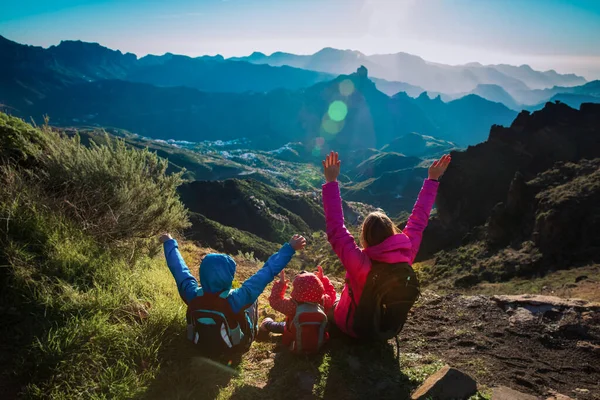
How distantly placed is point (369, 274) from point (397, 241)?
1.43 feet

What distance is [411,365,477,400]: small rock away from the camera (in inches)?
119

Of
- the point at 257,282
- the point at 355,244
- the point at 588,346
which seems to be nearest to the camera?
the point at 355,244

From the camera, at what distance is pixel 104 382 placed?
3053 millimetres

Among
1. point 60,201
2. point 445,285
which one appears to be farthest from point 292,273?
point 445,285

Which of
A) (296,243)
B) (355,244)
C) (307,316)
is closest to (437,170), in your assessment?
(355,244)

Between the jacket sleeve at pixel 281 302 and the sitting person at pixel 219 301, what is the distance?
1.31 feet

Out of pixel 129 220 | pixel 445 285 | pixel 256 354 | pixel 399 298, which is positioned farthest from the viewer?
pixel 445 285

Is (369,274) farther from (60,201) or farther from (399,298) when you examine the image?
(60,201)

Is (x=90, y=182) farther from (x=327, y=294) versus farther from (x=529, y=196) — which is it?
(x=529, y=196)

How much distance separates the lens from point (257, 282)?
3.62 m

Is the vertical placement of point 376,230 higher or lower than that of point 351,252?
higher

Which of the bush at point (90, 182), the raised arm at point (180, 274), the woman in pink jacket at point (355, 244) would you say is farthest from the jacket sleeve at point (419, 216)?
the bush at point (90, 182)

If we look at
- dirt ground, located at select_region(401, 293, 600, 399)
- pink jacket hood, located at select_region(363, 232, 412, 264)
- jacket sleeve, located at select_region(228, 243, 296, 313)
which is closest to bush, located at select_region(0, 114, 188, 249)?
jacket sleeve, located at select_region(228, 243, 296, 313)

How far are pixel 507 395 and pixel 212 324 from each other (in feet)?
9.50
